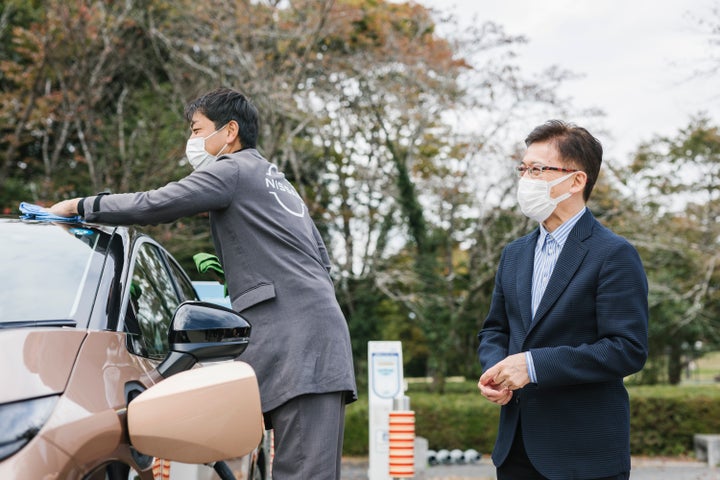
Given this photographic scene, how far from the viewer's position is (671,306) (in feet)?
76.4

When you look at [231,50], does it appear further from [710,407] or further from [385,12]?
[710,407]

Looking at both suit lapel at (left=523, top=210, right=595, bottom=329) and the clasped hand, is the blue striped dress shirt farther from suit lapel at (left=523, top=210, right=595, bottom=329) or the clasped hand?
the clasped hand

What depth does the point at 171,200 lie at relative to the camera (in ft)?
8.75

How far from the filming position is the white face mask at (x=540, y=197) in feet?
9.04

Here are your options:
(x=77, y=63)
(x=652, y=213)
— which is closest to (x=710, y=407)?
(x=652, y=213)

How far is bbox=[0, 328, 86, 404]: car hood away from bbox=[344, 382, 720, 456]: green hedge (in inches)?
516

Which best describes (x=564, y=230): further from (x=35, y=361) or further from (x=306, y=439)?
(x=35, y=361)

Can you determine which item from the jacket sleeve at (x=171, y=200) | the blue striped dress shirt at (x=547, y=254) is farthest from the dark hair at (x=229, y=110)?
the blue striped dress shirt at (x=547, y=254)

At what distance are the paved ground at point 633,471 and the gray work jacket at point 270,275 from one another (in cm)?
969

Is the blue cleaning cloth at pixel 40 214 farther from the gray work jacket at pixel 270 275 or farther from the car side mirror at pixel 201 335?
the car side mirror at pixel 201 335

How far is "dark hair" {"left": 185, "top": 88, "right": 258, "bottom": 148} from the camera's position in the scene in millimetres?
3150

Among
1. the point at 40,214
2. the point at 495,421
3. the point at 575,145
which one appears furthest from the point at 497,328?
the point at 495,421

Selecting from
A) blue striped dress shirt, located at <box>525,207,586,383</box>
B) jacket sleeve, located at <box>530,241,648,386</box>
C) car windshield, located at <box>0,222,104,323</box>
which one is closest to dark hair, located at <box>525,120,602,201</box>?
blue striped dress shirt, located at <box>525,207,586,383</box>

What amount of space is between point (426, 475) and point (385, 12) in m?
9.53
